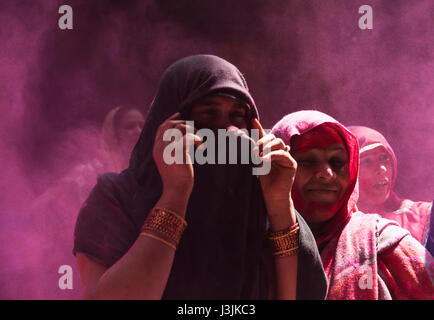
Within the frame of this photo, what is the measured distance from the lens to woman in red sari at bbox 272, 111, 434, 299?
1.52m

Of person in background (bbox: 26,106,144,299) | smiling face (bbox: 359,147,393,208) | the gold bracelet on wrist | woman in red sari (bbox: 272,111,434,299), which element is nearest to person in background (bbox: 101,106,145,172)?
person in background (bbox: 26,106,144,299)

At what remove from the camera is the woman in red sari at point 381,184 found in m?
2.24

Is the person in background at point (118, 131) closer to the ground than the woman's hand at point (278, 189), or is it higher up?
higher up

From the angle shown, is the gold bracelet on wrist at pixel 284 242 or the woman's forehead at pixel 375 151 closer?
the gold bracelet on wrist at pixel 284 242

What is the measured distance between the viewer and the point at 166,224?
1.14m

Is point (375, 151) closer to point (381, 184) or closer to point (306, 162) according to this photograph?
point (381, 184)

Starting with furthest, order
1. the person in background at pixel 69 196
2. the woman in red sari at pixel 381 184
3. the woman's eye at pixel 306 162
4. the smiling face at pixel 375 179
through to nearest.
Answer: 1. the smiling face at pixel 375 179
2. the woman in red sari at pixel 381 184
3. the person in background at pixel 69 196
4. the woman's eye at pixel 306 162

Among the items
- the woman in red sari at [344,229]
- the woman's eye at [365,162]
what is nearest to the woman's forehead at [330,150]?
the woman in red sari at [344,229]

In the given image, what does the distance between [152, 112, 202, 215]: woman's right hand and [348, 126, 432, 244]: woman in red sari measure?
1250 millimetres

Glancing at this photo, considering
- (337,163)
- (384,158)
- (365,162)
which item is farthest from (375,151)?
(337,163)

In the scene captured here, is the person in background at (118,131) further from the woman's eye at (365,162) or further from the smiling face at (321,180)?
the woman's eye at (365,162)

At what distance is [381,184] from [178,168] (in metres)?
1.55

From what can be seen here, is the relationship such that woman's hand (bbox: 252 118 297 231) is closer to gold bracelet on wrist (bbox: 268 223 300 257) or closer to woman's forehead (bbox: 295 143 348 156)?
gold bracelet on wrist (bbox: 268 223 300 257)

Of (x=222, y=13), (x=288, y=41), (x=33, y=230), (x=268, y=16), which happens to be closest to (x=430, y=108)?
(x=288, y=41)
